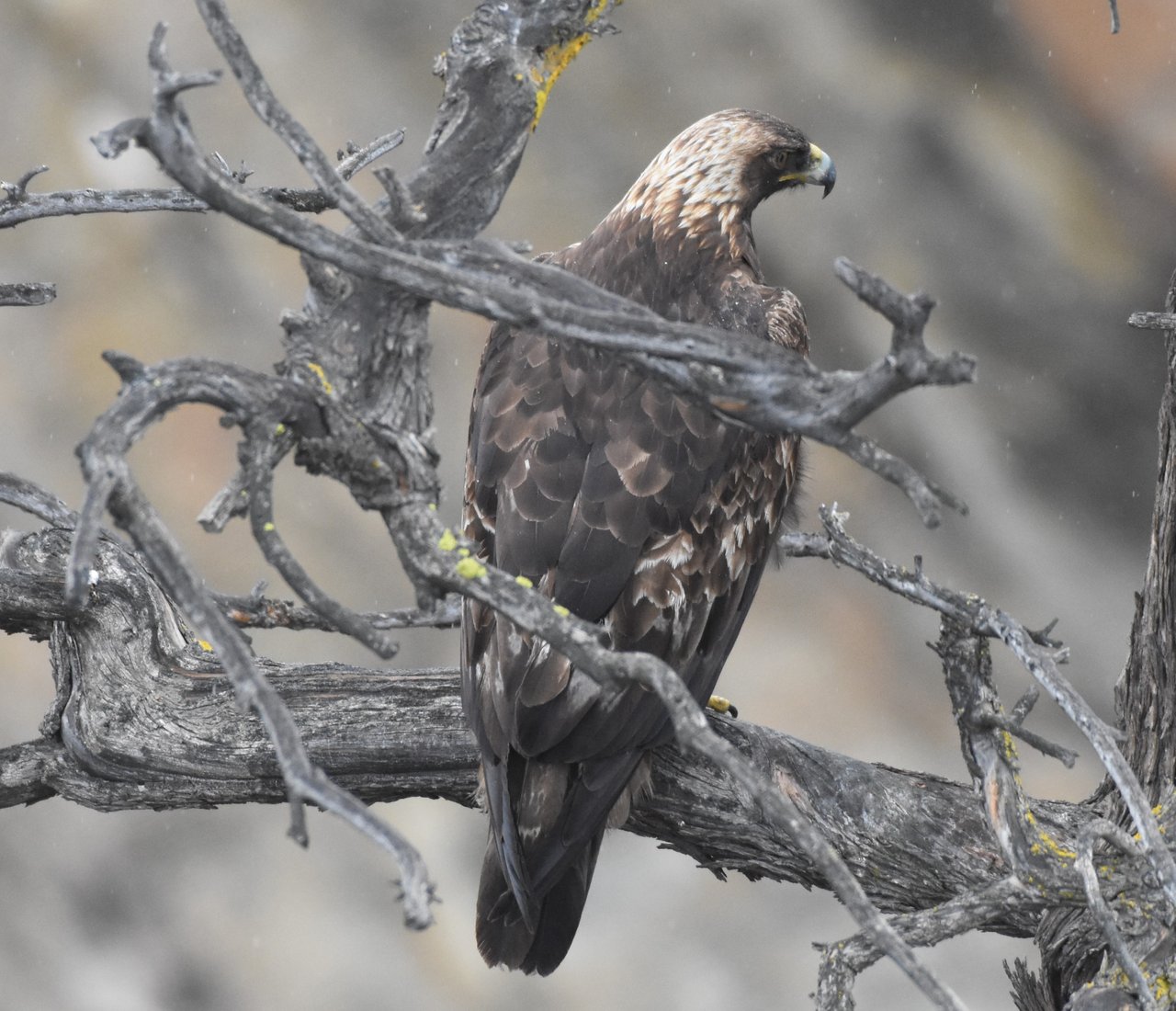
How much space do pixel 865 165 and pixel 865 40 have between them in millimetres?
634

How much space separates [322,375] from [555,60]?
666mm

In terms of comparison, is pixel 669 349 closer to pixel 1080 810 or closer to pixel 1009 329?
pixel 1080 810

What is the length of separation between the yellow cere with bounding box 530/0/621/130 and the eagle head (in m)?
1.21

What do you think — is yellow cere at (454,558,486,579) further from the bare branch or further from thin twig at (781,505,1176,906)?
the bare branch

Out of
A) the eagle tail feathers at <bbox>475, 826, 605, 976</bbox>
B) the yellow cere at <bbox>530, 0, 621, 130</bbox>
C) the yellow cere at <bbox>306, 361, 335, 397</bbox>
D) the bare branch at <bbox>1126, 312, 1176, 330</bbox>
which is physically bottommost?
the eagle tail feathers at <bbox>475, 826, 605, 976</bbox>

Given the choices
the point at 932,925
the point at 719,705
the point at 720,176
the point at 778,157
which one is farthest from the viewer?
the point at 778,157

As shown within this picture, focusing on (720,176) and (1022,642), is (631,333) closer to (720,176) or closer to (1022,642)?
(1022,642)

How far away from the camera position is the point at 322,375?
4.89 ft

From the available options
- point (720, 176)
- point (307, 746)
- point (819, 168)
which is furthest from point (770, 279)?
point (307, 746)

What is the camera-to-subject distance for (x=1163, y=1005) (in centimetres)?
183

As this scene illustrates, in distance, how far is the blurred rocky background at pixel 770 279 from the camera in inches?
277

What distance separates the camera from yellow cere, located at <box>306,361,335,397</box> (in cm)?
147

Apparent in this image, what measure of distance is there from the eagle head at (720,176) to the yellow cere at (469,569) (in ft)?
6.23

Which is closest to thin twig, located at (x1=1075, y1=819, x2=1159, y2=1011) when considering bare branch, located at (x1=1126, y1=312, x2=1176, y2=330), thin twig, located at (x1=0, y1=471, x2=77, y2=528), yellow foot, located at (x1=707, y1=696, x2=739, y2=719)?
bare branch, located at (x1=1126, y1=312, x2=1176, y2=330)
